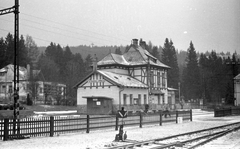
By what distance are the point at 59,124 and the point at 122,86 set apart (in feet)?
89.2

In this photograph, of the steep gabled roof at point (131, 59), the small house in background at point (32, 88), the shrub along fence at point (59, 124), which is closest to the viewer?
the shrub along fence at point (59, 124)

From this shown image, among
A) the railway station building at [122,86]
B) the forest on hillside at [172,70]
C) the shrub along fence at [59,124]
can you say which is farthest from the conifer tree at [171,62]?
the shrub along fence at [59,124]

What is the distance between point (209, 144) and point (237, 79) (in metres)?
57.7

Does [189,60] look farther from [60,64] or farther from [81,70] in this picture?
[60,64]

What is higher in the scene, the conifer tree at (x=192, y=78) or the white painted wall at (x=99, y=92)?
the conifer tree at (x=192, y=78)

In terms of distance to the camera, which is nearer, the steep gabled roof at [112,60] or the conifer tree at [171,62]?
the steep gabled roof at [112,60]

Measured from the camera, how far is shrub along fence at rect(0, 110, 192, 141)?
53.3ft

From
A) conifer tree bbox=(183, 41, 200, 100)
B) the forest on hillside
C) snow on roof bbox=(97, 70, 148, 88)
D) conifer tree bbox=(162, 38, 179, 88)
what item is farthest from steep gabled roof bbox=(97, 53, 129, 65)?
conifer tree bbox=(162, 38, 179, 88)

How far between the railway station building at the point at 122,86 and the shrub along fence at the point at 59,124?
14.5 meters

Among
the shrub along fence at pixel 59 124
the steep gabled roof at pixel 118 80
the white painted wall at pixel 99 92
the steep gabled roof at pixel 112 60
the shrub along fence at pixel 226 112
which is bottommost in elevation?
the shrub along fence at pixel 226 112

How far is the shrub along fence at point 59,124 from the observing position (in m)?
16.2

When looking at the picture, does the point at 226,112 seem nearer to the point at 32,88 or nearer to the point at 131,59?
the point at 131,59

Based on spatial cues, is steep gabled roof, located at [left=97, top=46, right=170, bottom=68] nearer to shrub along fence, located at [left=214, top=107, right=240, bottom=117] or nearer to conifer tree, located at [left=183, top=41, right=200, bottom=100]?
shrub along fence, located at [left=214, top=107, right=240, bottom=117]

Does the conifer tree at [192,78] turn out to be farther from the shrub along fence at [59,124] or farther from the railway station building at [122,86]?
the shrub along fence at [59,124]
